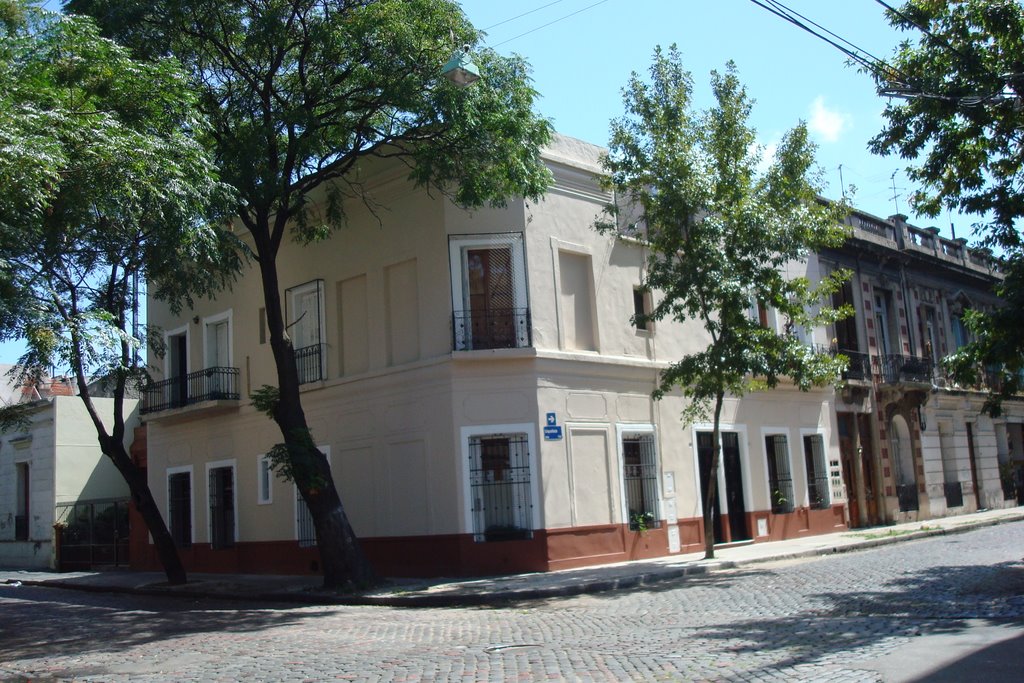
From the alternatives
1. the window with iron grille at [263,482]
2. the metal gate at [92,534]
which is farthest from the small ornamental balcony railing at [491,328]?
the metal gate at [92,534]

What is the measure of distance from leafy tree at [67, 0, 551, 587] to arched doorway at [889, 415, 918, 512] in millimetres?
15629

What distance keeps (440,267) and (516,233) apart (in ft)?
5.24

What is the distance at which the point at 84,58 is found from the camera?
38.1ft

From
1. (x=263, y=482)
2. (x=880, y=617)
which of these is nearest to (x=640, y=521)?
(x=263, y=482)

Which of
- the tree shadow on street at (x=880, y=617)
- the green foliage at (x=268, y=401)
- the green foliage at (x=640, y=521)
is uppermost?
the green foliage at (x=268, y=401)

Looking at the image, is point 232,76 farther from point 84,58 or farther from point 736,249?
point 736,249

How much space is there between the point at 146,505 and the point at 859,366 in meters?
18.4

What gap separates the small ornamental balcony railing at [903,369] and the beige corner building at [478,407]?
222 inches

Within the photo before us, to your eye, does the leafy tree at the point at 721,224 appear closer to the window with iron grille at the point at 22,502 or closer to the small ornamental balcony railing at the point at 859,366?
the small ornamental balcony railing at the point at 859,366

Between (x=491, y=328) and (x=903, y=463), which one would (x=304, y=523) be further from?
(x=903, y=463)

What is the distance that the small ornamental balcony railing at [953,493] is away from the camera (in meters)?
27.8

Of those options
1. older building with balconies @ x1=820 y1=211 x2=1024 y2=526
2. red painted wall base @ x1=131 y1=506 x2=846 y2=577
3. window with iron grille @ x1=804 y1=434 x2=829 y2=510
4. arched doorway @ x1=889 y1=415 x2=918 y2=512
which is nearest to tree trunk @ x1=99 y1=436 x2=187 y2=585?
red painted wall base @ x1=131 y1=506 x2=846 y2=577

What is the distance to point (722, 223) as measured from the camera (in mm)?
16750

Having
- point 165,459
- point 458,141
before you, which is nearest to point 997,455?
point 458,141
